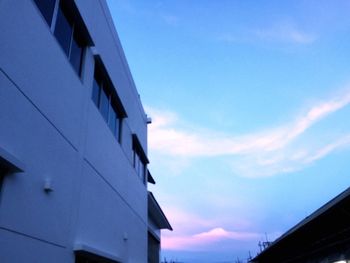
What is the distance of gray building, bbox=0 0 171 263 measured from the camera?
3910 millimetres

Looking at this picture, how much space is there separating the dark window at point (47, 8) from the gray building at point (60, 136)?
17 mm

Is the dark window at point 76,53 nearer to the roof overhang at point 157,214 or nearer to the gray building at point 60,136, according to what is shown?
the gray building at point 60,136

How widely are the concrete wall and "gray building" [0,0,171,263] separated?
14 millimetres

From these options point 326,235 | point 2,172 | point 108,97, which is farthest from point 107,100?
point 326,235

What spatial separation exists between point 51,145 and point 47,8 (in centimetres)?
229

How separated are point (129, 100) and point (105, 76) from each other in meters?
3.13

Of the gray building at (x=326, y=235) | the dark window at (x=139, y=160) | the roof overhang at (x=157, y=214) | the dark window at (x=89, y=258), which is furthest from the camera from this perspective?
the roof overhang at (x=157, y=214)

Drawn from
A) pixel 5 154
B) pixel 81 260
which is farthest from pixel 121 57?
pixel 5 154

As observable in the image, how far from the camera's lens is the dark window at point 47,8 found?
5.04 m

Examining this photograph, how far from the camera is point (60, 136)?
Result: 539 centimetres

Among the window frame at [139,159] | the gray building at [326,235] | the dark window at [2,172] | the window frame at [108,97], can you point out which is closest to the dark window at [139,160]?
the window frame at [139,159]

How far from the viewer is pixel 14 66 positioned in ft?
13.2

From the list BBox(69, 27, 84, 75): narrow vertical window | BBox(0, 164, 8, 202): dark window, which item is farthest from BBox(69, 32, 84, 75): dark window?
BBox(0, 164, 8, 202): dark window

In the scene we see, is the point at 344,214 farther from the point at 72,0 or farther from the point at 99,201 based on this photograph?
the point at 72,0
